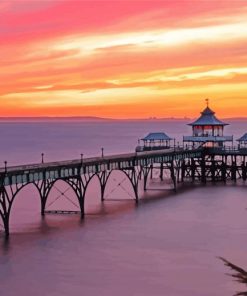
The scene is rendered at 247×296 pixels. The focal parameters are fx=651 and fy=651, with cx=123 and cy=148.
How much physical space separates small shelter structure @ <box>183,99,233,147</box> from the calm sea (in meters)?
21.3

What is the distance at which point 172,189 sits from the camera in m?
67.1

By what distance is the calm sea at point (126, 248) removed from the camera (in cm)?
2869

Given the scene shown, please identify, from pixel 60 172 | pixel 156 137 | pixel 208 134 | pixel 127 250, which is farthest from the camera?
pixel 156 137

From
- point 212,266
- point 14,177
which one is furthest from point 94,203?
point 212,266

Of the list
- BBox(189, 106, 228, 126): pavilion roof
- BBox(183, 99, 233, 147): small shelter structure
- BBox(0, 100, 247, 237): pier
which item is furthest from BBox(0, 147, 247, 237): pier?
BBox(189, 106, 228, 126): pavilion roof

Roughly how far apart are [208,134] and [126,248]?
151 feet

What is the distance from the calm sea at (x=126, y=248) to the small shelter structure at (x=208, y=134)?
2134 cm

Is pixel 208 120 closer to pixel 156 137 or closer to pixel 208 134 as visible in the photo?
pixel 208 134

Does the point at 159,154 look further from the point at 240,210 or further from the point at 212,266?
the point at 212,266

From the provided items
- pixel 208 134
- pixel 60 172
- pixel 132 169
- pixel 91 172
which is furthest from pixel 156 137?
pixel 60 172

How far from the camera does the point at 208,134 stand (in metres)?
80.4

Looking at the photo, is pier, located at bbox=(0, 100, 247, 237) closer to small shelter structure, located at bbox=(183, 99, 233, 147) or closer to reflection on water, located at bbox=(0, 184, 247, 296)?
small shelter structure, located at bbox=(183, 99, 233, 147)

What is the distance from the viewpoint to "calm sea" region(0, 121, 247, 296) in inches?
1129

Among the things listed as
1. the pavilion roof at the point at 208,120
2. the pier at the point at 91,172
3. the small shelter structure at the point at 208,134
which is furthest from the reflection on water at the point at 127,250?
the pavilion roof at the point at 208,120
